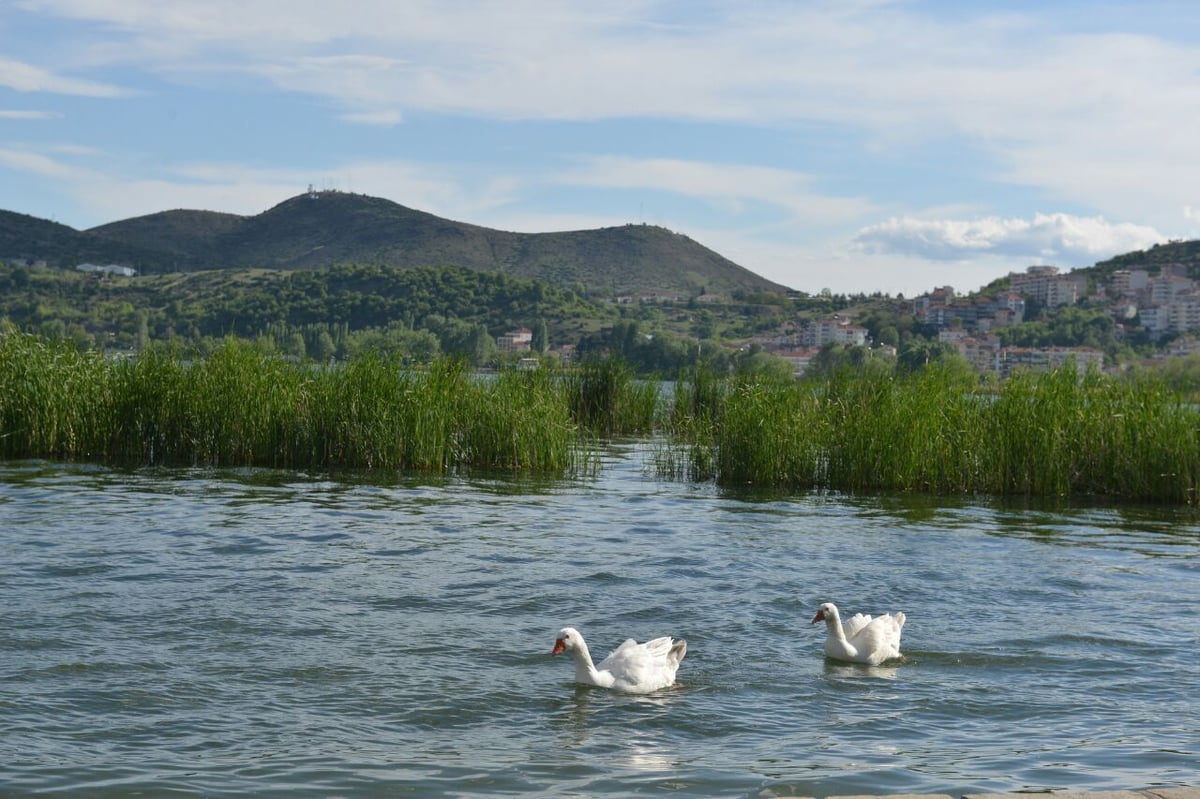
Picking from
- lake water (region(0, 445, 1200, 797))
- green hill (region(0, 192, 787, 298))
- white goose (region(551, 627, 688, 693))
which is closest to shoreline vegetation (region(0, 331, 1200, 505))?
lake water (region(0, 445, 1200, 797))

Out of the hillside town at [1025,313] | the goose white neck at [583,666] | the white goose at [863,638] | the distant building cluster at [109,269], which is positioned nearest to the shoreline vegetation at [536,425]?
the white goose at [863,638]

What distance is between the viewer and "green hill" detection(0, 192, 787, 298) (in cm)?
15262

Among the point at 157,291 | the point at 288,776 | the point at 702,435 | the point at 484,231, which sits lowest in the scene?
the point at 288,776

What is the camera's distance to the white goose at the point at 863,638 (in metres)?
10.5

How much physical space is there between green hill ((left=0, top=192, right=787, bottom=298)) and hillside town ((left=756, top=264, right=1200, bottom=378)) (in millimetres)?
36088

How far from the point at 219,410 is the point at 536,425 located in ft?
18.4

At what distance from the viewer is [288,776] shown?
293 inches

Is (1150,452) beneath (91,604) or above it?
above

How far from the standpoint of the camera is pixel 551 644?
10938mm

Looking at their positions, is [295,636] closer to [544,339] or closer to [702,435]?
[702,435]

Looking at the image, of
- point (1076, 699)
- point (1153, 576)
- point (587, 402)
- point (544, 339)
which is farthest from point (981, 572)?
point (544, 339)

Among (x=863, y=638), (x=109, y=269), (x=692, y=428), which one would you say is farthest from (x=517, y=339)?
(x=863, y=638)

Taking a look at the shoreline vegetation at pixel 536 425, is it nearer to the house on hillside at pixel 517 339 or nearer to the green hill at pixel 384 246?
the house on hillside at pixel 517 339

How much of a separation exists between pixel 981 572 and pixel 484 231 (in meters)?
161
